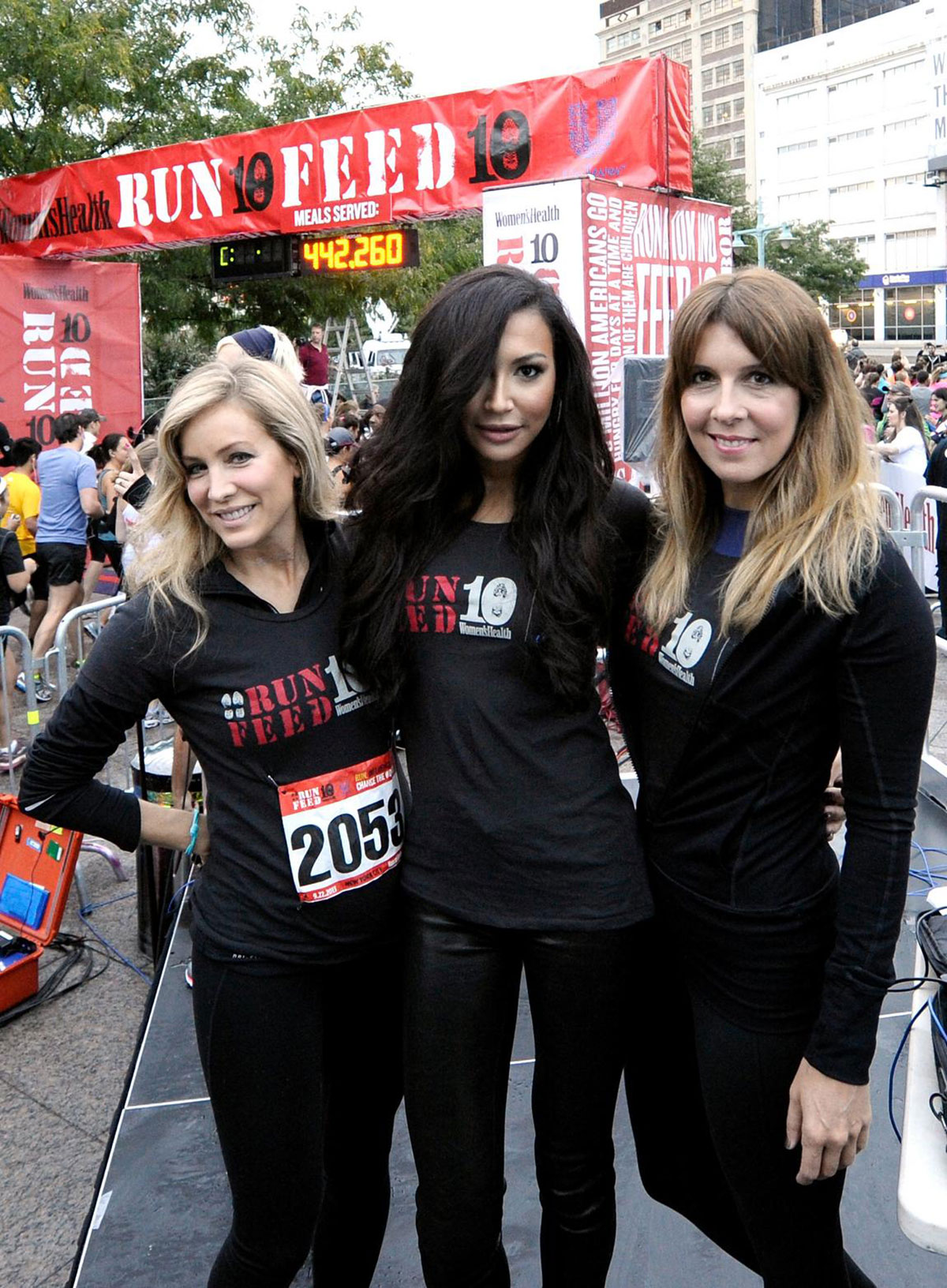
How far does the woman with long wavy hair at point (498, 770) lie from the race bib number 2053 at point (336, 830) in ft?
0.22

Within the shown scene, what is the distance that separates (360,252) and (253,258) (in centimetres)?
112

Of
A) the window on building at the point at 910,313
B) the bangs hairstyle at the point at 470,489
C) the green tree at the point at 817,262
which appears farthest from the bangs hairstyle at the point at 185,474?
the window on building at the point at 910,313

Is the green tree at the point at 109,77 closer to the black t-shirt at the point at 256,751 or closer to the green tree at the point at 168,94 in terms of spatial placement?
the green tree at the point at 168,94

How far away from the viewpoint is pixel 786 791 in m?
1.73

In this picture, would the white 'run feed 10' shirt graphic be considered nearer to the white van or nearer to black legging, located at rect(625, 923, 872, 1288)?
black legging, located at rect(625, 923, 872, 1288)

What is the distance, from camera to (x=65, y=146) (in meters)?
14.6

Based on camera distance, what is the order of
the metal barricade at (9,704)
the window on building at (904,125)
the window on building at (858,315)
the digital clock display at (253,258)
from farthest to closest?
the window on building at (858,315), the window on building at (904,125), the digital clock display at (253,258), the metal barricade at (9,704)

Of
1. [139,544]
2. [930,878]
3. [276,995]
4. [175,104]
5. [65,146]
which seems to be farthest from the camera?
[175,104]

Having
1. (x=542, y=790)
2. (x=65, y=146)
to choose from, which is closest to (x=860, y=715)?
(x=542, y=790)

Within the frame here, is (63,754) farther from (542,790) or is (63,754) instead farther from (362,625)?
(542,790)

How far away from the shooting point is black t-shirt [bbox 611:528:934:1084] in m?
1.62

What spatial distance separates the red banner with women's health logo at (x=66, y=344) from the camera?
1139 cm

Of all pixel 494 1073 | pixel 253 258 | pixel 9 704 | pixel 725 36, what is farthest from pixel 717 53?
pixel 494 1073

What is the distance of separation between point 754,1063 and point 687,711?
521 mm
